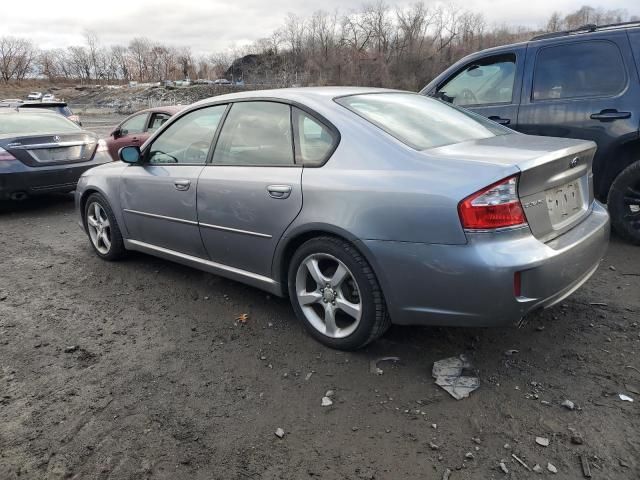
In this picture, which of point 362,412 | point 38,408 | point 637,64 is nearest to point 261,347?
point 362,412

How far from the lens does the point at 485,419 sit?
8.09ft

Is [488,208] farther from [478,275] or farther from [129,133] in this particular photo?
[129,133]

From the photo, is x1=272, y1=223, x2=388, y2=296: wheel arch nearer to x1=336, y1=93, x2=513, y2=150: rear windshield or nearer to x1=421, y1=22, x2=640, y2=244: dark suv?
x1=336, y1=93, x2=513, y2=150: rear windshield

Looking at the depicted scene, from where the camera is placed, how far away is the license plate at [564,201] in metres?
2.77

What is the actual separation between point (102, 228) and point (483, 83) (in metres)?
4.15

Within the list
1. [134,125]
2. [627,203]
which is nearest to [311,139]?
A: [627,203]

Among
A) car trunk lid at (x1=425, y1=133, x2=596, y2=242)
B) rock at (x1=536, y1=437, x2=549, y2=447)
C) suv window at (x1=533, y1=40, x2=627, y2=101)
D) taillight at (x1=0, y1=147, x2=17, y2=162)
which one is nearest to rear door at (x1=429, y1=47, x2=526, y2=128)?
suv window at (x1=533, y1=40, x2=627, y2=101)

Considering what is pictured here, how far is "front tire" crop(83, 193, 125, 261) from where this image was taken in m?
4.77

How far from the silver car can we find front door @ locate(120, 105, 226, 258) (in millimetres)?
17

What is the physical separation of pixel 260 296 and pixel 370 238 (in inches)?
62.0

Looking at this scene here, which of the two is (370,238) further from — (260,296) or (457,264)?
(260,296)

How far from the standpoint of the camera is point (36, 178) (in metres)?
7.12

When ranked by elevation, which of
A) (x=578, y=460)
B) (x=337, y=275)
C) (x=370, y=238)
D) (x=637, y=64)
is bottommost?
(x=578, y=460)

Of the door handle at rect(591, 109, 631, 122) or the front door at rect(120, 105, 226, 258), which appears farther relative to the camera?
the door handle at rect(591, 109, 631, 122)
